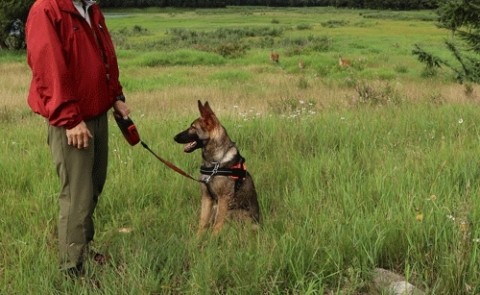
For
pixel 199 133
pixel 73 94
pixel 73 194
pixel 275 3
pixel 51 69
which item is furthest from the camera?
pixel 275 3

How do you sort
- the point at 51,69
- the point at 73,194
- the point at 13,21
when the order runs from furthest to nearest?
the point at 13,21, the point at 73,194, the point at 51,69

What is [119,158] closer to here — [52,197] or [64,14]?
[52,197]

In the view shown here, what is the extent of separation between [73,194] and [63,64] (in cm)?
86

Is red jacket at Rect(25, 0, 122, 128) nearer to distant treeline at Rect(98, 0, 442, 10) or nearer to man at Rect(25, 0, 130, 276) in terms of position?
man at Rect(25, 0, 130, 276)

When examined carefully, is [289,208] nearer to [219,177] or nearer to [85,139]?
[219,177]

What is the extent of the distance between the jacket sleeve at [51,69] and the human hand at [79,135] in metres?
0.04

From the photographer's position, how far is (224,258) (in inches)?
122

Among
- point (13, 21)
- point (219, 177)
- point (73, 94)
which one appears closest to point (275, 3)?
point (13, 21)

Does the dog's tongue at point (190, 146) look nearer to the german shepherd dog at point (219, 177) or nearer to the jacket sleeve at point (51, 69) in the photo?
the german shepherd dog at point (219, 177)

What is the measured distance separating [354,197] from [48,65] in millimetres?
2566

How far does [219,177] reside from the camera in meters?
4.32

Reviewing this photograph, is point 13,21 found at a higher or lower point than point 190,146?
higher

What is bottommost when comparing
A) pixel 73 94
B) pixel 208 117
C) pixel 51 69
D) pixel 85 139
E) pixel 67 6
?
pixel 208 117

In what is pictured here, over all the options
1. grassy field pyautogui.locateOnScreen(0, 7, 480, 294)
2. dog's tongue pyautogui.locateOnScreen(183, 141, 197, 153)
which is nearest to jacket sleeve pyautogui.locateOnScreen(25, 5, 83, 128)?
grassy field pyautogui.locateOnScreen(0, 7, 480, 294)
